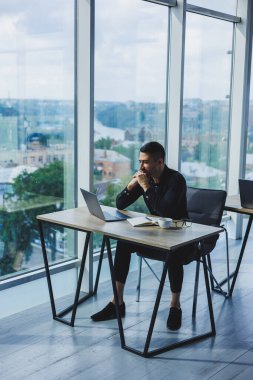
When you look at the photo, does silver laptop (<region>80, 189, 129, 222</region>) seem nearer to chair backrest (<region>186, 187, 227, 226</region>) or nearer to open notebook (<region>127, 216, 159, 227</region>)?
open notebook (<region>127, 216, 159, 227</region>)

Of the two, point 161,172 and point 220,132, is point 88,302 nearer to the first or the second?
point 161,172

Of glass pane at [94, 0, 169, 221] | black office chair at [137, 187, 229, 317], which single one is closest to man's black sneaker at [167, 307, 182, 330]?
black office chair at [137, 187, 229, 317]

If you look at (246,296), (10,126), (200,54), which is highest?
(200,54)

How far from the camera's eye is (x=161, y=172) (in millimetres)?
4016

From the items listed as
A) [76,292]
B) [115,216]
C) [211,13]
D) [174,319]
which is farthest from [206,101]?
[76,292]

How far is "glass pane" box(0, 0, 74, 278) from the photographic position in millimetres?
4094

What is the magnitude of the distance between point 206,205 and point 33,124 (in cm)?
151

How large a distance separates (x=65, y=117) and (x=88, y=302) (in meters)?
1.53

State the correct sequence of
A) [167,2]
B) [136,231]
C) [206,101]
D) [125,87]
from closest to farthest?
1. [136,231]
2. [125,87]
3. [167,2]
4. [206,101]

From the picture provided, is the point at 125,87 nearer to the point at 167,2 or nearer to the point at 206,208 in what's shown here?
the point at 167,2

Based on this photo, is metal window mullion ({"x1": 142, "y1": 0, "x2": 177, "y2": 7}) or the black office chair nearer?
the black office chair

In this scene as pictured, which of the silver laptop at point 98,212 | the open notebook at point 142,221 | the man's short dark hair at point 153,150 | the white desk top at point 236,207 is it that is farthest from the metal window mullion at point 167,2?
the open notebook at point 142,221

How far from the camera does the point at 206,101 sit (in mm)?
6195

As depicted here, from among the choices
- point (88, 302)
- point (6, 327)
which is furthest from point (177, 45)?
point (6, 327)
